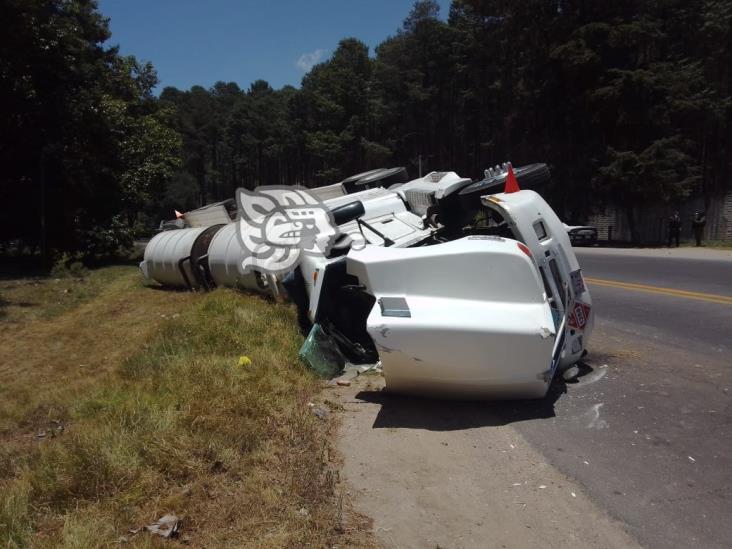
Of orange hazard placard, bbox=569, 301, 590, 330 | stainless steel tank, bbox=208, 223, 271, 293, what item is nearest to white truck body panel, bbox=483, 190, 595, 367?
orange hazard placard, bbox=569, 301, 590, 330

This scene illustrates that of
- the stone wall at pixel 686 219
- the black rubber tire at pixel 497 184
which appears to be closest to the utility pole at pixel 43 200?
the black rubber tire at pixel 497 184

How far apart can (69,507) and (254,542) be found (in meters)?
0.98

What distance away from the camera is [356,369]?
17.7 ft

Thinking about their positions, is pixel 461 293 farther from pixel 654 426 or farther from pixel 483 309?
pixel 654 426

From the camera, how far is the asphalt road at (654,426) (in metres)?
3.01

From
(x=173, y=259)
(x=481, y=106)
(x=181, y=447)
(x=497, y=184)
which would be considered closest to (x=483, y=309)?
(x=497, y=184)

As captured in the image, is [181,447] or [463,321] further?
[463,321]

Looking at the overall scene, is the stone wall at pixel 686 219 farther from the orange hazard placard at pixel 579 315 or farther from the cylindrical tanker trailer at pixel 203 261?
the orange hazard placard at pixel 579 315

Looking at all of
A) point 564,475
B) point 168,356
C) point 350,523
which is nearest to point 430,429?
point 564,475

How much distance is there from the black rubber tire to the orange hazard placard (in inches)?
54.3

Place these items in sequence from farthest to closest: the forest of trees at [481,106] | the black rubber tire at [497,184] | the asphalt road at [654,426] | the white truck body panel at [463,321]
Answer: the forest of trees at [481,106] < the black rubber tire at [497,184] < the white truck body panel at [463,321] < the asphalt road at [654,426]

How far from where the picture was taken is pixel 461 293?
4.30m

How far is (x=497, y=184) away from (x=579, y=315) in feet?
4.97

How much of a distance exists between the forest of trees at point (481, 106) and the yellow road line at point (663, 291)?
15.0m
